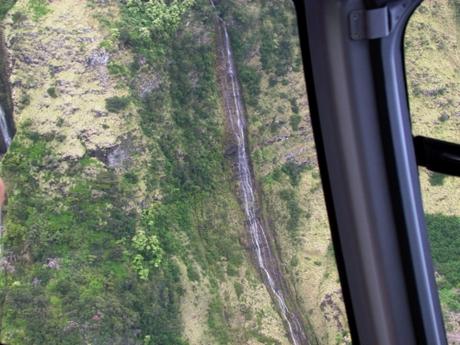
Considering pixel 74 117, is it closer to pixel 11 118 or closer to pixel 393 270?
pixel 11 118

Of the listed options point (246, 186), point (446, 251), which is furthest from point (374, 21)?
point (246, 186)

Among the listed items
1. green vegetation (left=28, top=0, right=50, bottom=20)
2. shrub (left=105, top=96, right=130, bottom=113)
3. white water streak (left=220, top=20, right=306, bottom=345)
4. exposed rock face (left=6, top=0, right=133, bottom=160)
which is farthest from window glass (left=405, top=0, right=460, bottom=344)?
shrub (left=105, top=96, right=130, bottom=113)

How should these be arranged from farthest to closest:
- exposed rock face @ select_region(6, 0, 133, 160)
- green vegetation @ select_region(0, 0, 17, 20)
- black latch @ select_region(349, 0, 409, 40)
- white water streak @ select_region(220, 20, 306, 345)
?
exposed rock face @ select_region(6, 0, 133, 160)
green vegetation @ select_region(0, 0, 17, 20)
white water streak @ select_region(220, 20, 306, 345)
black latch @ select_region(349, 0, 409, 40)

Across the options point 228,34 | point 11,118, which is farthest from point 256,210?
point 11,118

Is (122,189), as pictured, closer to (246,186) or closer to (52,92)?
(52,92)

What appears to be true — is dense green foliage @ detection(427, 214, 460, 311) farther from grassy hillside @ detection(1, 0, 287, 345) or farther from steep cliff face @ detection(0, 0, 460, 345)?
grassy hillside @ detection(1, 0, 287, 345)
